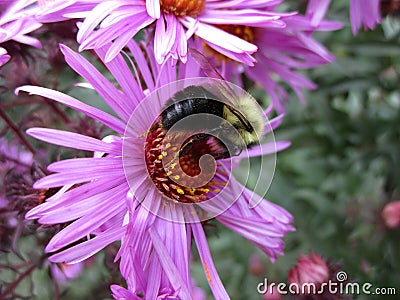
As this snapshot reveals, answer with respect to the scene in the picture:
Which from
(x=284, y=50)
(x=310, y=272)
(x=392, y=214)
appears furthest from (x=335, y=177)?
(x=310, y=272)

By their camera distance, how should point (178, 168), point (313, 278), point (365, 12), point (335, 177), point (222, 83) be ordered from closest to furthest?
1. point (222, 83)
2. point (178, 168)
3. point (313, 278)
4. point (365, 12)
5. point (335, 177)

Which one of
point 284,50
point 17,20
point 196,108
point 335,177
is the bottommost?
point 335,177

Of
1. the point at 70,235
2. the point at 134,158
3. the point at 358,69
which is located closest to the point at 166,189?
the point at 134,158

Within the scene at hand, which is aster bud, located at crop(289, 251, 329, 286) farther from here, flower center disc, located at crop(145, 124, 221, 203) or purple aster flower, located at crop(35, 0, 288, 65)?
purple aster flower, located at crop(35, 0, 288, 65)

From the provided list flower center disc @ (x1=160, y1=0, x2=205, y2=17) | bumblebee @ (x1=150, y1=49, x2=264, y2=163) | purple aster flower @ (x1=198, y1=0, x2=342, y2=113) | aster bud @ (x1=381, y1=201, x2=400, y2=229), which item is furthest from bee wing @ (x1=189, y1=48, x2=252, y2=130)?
aster bud @ (x1=381, y1=201, x2=400, y2=229)

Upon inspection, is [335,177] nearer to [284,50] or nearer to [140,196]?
[284,50]

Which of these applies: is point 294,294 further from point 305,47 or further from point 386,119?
point 386,119
